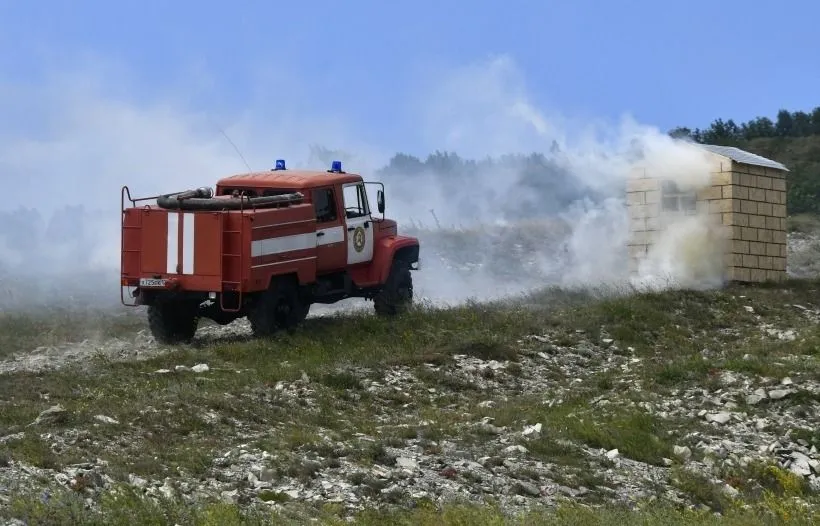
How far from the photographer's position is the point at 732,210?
83.2 feet

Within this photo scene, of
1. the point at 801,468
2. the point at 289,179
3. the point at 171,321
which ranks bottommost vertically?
the point at 801,468

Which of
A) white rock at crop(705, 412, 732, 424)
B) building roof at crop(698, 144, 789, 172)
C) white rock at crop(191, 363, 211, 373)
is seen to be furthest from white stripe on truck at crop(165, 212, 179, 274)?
building roof at crop(698, 144, 789, 172)

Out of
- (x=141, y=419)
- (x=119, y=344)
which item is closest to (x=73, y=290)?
(x=119, y=344)

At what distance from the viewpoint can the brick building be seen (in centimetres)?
2547

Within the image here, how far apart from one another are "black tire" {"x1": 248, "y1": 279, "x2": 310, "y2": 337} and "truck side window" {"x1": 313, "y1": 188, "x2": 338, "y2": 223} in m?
1.21

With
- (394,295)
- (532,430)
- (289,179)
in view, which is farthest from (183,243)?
(532,430)

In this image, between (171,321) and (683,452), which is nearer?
(683,452)

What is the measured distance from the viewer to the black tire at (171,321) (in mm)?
Answer: 20078

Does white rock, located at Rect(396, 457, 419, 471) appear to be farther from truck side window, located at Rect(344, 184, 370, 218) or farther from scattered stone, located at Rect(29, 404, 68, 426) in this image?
truck side window, located at Rect(344, 184, 370, 218)

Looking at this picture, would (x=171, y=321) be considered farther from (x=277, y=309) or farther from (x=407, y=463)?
(x=407, y=463)

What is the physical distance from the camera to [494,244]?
37.0 metres

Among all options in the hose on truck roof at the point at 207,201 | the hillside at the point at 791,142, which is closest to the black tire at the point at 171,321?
the hose on truck roof at the point at 207,201

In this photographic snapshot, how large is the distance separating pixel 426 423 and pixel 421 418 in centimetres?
43

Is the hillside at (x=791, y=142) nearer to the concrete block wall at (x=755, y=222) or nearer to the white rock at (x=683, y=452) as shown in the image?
the concrete block wall at (x=755, y=222)
